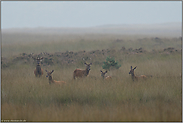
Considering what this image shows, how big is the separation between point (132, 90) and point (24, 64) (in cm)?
1110

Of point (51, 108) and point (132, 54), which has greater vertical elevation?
point (132, 54)

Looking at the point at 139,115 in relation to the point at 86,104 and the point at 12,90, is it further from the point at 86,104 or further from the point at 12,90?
the point at 12,90

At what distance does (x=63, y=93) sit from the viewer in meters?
6.69

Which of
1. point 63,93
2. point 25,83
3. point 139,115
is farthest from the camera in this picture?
point 25,83

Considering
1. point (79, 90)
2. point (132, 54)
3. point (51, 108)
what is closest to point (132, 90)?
point (79, 90)

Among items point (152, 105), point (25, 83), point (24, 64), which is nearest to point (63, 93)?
point (25, 83)

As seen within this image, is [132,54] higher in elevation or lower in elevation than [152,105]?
higher

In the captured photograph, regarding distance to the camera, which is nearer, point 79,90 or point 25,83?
point 79,90

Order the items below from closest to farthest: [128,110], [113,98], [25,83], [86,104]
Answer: [128,110] → [86,104] → [113,98] → [25,83]

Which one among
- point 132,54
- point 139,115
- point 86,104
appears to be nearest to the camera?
point 139,115

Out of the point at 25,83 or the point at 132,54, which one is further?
the point at 132,54

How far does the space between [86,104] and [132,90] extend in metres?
2.15

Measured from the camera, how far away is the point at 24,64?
15039 mm

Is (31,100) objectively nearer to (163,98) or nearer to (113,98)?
(113,98)
